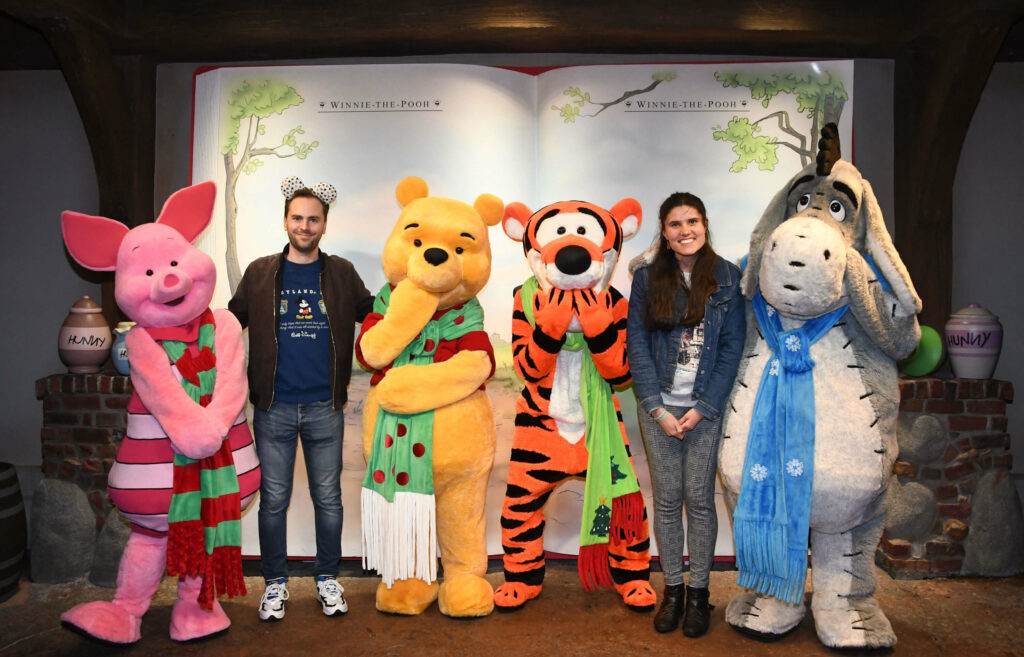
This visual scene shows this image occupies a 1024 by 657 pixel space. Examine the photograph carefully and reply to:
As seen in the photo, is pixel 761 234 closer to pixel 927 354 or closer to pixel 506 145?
pixel 927 354

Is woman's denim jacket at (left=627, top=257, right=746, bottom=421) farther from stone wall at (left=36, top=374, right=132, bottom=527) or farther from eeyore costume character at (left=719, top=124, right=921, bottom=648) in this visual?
stone wall at (left=36, top=374, right=132, bottom=527)

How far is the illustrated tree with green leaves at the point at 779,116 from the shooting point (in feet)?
11.1

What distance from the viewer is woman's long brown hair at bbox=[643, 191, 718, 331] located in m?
2.49

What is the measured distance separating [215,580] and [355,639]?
0.56 meters

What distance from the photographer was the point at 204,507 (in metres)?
2.54

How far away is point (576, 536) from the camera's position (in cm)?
339

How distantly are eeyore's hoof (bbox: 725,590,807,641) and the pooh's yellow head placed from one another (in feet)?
4.93

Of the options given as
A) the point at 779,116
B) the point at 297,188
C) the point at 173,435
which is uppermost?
the point at 779,116

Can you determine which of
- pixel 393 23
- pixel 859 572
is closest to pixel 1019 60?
pixel 859 572

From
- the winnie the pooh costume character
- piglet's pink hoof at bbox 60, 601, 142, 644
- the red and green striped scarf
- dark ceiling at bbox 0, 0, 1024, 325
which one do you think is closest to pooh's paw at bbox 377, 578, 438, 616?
the winnie the pooh costume character

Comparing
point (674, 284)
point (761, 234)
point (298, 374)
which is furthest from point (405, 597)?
point (761, 234)

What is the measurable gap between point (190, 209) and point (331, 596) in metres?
1.54

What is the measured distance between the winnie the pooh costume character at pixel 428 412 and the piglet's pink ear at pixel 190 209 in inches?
27.4

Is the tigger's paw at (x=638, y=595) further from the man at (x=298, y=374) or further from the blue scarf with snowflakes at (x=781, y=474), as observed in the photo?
the man at (x=298, y=374)
